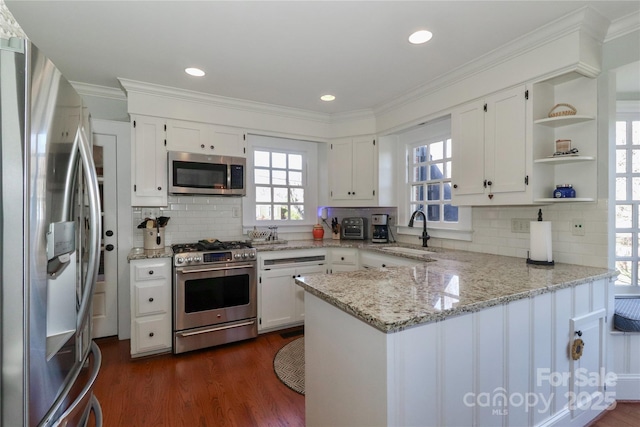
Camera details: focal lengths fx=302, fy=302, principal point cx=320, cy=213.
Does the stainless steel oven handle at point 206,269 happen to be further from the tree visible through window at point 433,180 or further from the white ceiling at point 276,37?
the tree visible through window at point 433,180

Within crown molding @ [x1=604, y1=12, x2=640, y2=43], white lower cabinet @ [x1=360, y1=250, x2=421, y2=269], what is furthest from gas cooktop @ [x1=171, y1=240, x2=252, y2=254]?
crown molding @ [x1=604, y1=12, x2=640, y2=43]

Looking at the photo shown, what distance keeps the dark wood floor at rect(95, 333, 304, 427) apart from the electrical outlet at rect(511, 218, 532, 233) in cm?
212

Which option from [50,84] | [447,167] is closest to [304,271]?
[447,167]

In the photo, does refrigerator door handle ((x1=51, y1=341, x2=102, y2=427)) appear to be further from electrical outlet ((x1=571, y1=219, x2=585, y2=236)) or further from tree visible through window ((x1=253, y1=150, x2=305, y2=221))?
electrical outlet ((x1=571, y1=219, x2=585, y2=236))

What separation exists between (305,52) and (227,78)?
0.85 m

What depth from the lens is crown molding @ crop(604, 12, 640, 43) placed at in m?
1.84

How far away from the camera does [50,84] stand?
872 millimetres

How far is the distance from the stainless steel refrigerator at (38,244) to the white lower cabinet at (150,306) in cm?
172

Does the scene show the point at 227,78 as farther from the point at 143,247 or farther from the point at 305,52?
the point at 143,247

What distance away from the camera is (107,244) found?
9.98ft

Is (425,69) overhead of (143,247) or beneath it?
overhead

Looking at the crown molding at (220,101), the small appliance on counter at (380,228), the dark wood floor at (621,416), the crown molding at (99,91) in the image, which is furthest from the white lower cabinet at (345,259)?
the crown molding at (99,91)

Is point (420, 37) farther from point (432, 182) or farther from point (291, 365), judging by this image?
point (291, 365)

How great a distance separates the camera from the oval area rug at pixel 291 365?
7.46 feet
